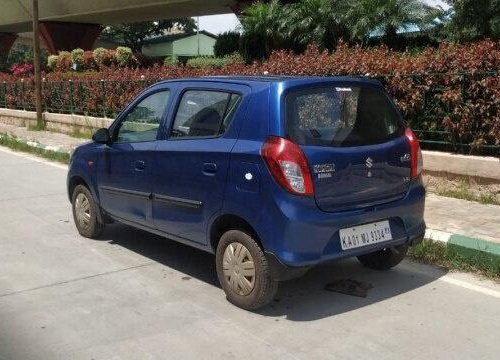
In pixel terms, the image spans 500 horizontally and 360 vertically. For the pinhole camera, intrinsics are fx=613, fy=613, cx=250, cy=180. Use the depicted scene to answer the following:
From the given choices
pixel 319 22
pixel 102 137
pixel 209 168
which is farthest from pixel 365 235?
pixel 319 22

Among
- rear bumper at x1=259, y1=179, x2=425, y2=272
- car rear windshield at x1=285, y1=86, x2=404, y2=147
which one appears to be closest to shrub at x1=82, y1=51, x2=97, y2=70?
car rear windshield at x1=285, y1=86, x2=404, y2=147

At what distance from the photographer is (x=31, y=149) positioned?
47.4ft

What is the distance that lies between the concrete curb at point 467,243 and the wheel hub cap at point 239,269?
7.34 feet

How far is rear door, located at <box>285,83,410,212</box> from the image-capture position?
4.21 metres

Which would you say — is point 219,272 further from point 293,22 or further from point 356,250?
point 293,22

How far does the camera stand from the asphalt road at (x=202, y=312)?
3.81 metres

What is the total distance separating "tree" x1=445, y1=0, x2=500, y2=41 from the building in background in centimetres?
3771

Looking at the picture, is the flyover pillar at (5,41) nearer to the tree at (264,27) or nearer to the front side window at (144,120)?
the tree at (264,27)

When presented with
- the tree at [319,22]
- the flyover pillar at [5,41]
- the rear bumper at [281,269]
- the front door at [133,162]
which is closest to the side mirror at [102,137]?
the front door at [133,162]

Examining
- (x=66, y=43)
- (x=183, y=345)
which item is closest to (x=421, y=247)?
(x=183, y=345)

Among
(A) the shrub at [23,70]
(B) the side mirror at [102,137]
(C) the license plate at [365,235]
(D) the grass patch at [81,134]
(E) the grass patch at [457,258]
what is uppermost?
(A) the shrub at [23,70]

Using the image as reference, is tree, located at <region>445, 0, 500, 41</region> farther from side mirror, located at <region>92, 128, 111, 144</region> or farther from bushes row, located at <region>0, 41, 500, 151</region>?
side mirror, located at <region>92, 128, 111, 144</region>

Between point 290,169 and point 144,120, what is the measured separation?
78.5 inches

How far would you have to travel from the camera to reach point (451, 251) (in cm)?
560
